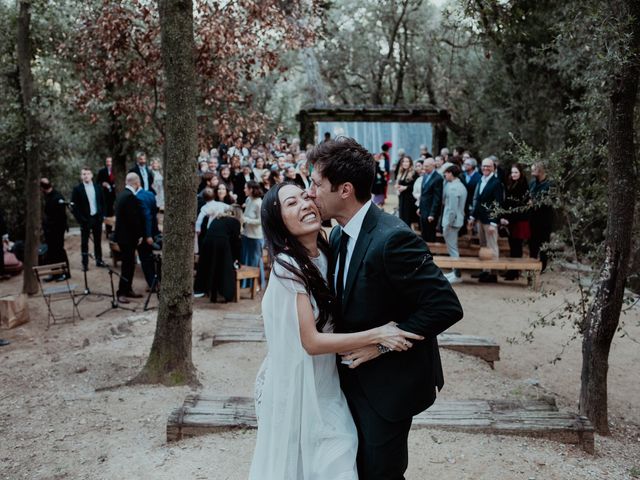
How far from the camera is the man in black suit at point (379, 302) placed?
2.36 metres

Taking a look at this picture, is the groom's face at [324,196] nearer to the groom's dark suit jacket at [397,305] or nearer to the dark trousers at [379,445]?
the groom's dark suit jacket at [397,305]

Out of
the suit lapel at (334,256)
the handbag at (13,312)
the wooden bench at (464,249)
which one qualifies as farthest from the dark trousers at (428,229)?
the suit lapel at (334,256)

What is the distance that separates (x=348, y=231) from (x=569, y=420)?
9.29 feet

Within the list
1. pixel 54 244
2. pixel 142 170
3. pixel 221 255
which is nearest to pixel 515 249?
pixel 221 255

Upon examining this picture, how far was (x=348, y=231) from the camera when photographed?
256cm

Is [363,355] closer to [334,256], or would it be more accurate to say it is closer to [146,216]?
[334,256]

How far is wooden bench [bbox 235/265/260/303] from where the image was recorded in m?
10.0

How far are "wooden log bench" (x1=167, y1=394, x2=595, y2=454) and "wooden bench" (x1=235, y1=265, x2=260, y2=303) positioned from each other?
17.7 feet

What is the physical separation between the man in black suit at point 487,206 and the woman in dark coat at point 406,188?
1.61 m

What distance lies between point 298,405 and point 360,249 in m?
0.72

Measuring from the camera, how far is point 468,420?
4.45m

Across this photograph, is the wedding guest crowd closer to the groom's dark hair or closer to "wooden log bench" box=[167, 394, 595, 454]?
"wooden log bench" box=[167, 394, 595, 454]

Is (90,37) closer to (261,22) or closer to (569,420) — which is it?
(261,22)

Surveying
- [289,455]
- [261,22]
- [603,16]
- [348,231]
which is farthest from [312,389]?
[261,22]
